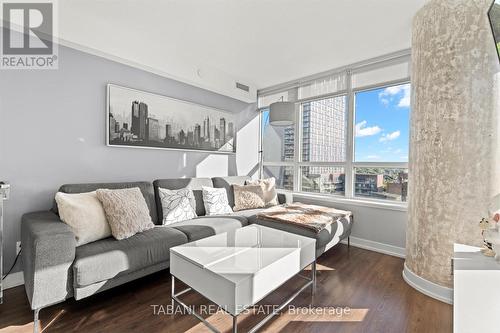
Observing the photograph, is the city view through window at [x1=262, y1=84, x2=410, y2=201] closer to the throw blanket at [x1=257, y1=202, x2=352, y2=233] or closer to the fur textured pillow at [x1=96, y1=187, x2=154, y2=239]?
the throw blanket at [x1=257, y1=202, x2=352, y2=233]

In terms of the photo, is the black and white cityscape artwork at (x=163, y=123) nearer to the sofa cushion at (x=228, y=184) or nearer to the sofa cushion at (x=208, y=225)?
the sofa cushion at (x=228, y=184)

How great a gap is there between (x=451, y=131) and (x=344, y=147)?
168 centimetres

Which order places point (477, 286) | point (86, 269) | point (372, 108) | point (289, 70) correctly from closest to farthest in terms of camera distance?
point (477, 286), point (86, 269), point (372, 108), point (289, 70)

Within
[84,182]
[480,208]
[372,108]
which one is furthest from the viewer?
[372,108]

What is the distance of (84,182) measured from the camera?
8.55 ft

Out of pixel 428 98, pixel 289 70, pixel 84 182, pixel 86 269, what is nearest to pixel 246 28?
pixel 289 70

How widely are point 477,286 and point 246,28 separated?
2.80 metres

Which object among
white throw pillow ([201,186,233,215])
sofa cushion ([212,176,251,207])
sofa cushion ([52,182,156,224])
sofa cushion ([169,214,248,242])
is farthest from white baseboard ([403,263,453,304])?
sofa cushion ([52,182,156,224])

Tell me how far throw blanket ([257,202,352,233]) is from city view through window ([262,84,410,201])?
2.53 ft

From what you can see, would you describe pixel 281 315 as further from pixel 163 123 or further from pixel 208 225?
pixel 163 123

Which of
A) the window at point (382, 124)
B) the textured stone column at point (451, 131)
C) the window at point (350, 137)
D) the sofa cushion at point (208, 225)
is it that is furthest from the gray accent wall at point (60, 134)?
the textured stone column at point (451, 131)

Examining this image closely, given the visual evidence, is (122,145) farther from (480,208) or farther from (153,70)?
(480,208)

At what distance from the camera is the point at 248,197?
11.6 feet

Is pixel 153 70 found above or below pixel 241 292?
above
